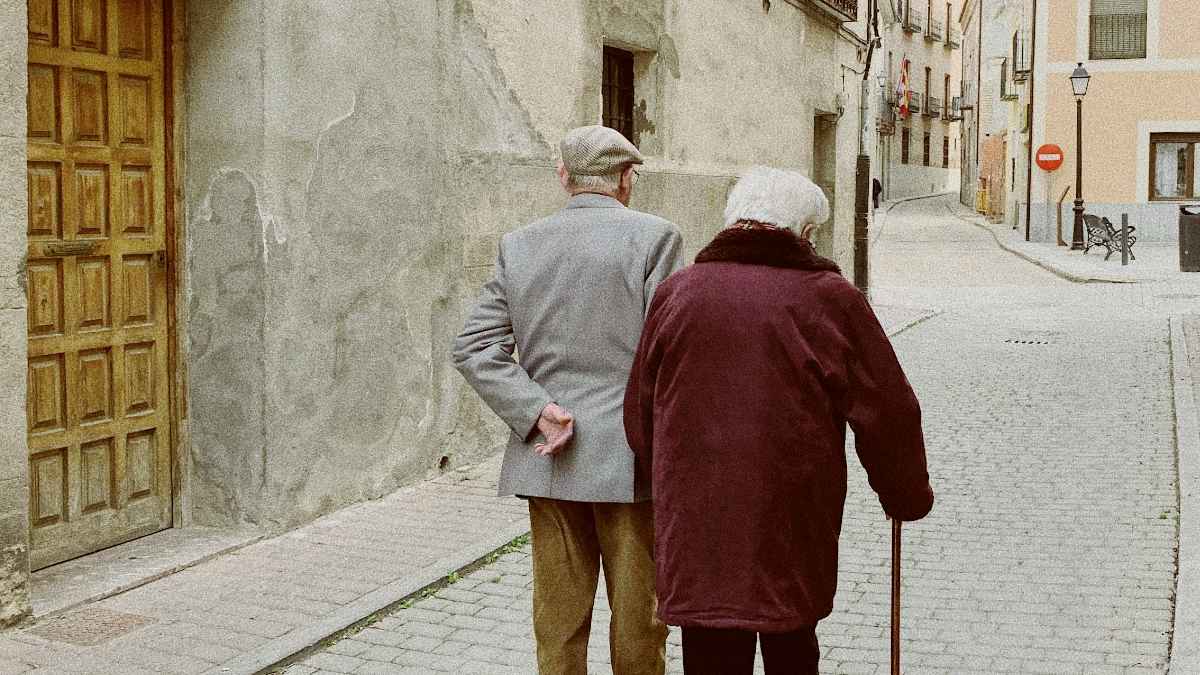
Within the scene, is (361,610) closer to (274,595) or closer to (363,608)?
(363,608)

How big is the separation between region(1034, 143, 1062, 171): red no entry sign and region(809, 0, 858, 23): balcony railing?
18702mm

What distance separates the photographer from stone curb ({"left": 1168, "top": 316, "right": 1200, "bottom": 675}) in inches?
193

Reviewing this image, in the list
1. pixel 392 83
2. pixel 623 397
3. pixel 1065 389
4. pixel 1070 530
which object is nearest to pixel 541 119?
pixel 392 83

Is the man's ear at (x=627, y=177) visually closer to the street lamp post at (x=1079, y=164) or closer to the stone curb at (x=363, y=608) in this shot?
the stone curb at (x=363, y=608)

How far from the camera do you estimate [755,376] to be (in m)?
3.20

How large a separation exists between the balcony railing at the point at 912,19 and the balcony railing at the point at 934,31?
1.28 meters

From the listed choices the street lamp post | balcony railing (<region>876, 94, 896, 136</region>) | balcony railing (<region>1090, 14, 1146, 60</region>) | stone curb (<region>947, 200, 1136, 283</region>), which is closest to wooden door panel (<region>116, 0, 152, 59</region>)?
stone curb (<region>947, 200, 1136, 283</region>)

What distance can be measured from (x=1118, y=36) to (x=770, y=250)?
3375cm

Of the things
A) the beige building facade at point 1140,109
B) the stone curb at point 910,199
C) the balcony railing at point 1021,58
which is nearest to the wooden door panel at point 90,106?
the beige building facade at point 1140,109

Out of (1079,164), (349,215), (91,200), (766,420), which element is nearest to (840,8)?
(349,215)

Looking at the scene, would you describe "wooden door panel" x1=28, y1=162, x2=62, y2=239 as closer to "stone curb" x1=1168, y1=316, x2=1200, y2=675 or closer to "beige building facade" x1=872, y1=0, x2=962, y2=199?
"stone curb" x1=1168, y1=316, x2=1200, y2=675

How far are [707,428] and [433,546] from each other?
3.45 m

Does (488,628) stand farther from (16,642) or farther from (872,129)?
(872,129)

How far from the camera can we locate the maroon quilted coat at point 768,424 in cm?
320
